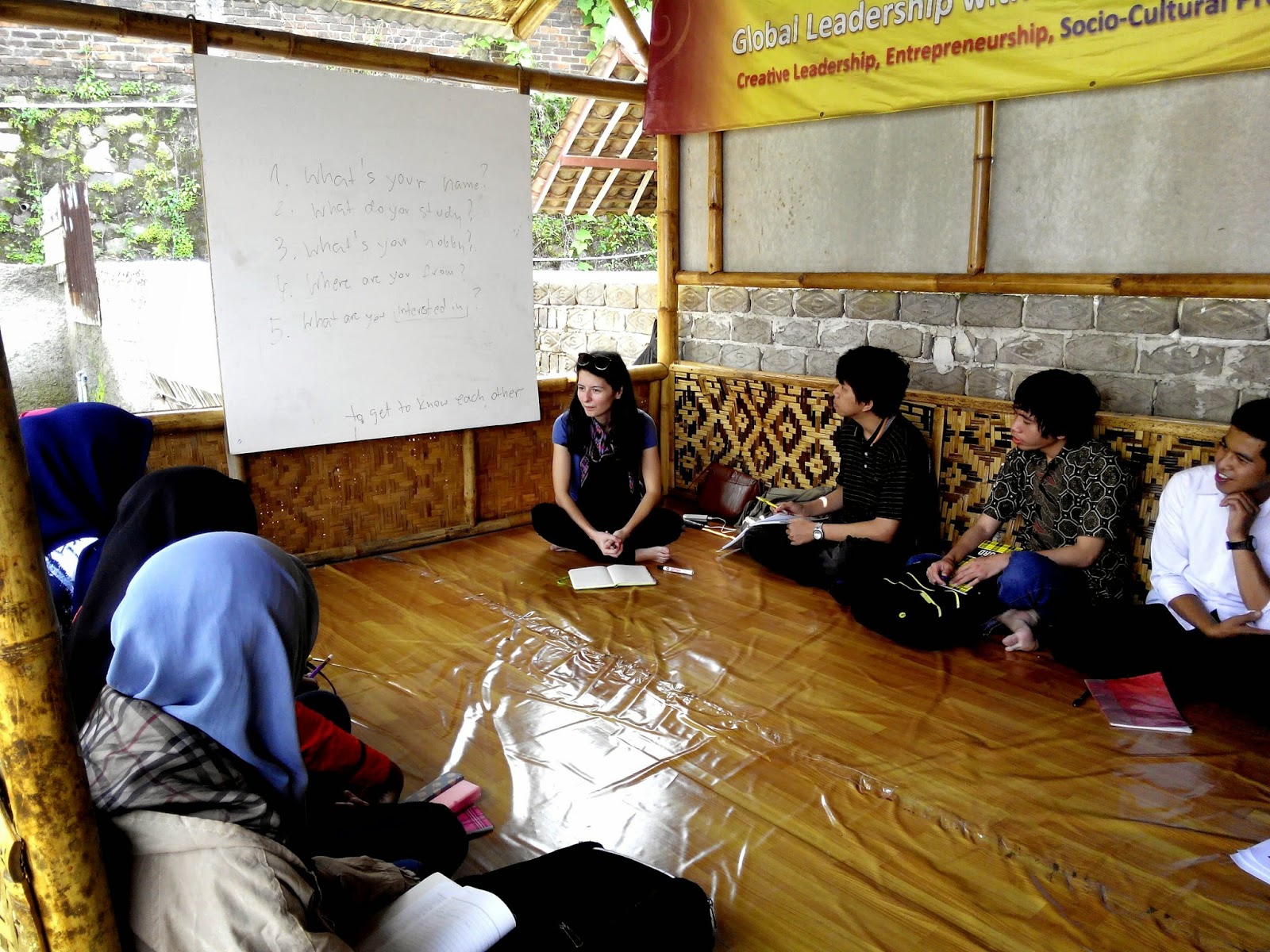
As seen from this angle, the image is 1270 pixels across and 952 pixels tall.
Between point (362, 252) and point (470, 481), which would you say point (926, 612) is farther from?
point (362, 252)

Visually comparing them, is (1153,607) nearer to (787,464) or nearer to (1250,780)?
(1250,780)

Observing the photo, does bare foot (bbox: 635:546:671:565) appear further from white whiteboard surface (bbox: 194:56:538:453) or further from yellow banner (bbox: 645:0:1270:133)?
yellow banner (bbox: 645:0:1270:133)

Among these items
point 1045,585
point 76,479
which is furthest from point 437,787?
point 1045,585

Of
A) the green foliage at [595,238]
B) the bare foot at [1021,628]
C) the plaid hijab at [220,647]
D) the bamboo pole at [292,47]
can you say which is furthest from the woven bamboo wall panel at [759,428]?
the green foliage at [595,238]

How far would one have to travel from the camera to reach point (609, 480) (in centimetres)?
435

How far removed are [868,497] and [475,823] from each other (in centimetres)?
239

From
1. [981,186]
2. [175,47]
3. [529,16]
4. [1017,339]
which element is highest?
[175,47]

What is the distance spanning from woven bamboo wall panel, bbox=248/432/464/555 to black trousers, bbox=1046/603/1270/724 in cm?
290

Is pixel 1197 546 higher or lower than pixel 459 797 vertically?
higher

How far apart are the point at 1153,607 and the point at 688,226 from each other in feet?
10.4

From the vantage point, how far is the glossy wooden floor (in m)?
2.10

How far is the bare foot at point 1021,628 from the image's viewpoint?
342 cm

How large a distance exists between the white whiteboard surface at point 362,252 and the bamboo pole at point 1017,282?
125cm

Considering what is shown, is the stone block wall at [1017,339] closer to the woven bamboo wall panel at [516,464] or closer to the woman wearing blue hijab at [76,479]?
the woven bamboo wall panel at [516,464]
